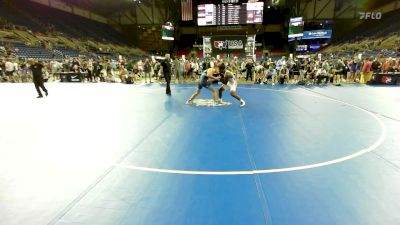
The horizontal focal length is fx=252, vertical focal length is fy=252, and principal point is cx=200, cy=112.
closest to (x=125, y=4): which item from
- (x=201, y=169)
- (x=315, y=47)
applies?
(x=315, y=47)

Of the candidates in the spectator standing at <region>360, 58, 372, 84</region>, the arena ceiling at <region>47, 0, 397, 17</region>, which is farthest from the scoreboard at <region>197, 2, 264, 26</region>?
the spectator standing at <region>360, 58, 372, 84</region>

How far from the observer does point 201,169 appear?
439 cm

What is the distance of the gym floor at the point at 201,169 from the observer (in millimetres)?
3209

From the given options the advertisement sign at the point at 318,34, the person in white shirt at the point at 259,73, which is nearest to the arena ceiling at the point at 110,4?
the advertisement sign at the point at 318,34

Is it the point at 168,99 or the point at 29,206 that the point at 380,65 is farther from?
the point at 29,206

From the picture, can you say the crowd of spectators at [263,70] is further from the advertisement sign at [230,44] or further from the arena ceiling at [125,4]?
the arena ceiling at [125,4]

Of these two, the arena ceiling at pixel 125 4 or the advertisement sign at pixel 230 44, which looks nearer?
the advertisement sign at pixel 230 44

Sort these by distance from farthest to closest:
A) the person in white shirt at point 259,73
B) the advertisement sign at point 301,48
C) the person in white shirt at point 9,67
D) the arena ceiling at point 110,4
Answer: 1. the advertisement sign at point 301,48
2. the arena ceiling at point 110,4
3. the person in white shirt at point 9,67
4. the person in white shirt at point 259,73

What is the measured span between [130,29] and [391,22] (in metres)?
42.6

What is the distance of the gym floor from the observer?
126 inches

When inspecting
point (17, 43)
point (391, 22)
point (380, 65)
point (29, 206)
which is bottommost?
point (29, 206)

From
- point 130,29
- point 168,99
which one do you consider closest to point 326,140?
point 168,99

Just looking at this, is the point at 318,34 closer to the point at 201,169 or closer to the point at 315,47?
the point at 315,47

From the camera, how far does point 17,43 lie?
81.8 feet
